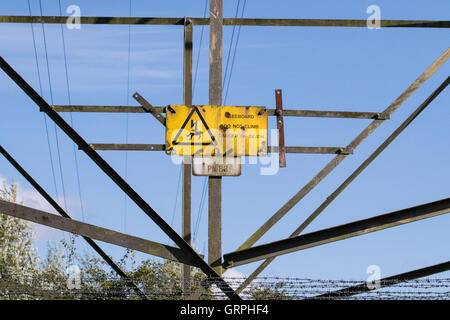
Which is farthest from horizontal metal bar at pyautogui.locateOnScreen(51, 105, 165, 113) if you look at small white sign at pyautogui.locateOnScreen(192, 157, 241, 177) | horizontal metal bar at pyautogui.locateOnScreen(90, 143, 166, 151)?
small white sign at pyautogui.locateOnScreen(192, 157, 241, 177)

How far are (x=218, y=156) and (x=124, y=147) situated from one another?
1949 millimetres

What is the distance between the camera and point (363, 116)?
11352 millimetres

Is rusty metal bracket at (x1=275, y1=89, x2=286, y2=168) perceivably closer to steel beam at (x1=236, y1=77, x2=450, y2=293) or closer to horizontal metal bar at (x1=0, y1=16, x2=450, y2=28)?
horizontal metal bar at (x1=0, y1=16, x2=450, y2=28)

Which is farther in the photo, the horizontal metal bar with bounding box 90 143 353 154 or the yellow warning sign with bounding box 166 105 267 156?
the horizontal metal bar with bounding box 90 143 353 154

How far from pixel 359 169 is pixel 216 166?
111 inches

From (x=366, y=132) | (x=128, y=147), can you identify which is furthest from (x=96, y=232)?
(x=366, y=132)

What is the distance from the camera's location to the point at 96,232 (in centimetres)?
795

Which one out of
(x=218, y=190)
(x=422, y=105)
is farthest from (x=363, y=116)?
(x=218, y=190)

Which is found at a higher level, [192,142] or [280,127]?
[280,127]

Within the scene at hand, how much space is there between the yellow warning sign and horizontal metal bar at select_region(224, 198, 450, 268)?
210 centimetres

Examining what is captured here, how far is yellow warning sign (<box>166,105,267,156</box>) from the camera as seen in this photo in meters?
9.77

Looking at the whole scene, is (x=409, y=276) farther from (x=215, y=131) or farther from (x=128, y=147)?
(x=128, y=147)

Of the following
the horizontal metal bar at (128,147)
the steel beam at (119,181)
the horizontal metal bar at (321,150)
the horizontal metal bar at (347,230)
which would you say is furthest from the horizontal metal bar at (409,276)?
the horizontal metal bar at (128,147)
